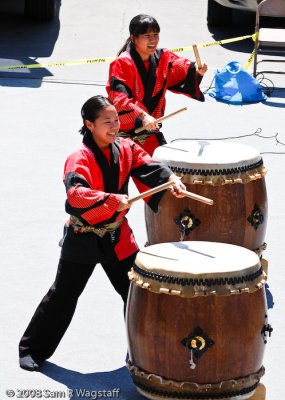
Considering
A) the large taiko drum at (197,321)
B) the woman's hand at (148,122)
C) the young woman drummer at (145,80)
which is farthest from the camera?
the young woman drummer at (145,80)

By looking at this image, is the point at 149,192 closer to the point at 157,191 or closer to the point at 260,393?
the point at 157,191

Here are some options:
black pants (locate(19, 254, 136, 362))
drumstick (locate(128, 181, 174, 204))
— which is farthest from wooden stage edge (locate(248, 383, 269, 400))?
drumstick (locate(128, 181, 174, 204))

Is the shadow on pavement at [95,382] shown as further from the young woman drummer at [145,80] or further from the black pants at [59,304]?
the young woman drummer at [145,80]

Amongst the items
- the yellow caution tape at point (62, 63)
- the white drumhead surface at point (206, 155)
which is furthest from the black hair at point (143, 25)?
the yellow caution tape at point (62, 63)

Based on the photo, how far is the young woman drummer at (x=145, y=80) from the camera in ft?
20.5

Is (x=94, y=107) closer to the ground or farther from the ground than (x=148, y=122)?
farther from the ground

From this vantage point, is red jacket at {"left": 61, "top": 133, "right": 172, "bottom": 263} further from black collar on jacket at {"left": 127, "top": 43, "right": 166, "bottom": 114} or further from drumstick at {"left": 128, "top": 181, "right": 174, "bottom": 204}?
black collar on jacket at {"left": 127, "top": 43, "right": 166, "bottom": 114}

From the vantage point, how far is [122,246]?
16.3 ft

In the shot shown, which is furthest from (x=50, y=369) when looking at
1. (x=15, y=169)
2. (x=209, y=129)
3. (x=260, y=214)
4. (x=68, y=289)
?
(x=209, y=129)

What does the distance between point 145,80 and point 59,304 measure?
6.23ft

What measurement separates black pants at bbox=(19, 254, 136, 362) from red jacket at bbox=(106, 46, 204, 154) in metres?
1.38

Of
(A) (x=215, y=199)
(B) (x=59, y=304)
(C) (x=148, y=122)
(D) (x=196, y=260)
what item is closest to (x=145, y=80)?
(C) (x=148, y=122)

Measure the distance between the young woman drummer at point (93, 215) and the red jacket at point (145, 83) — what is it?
1.26 m

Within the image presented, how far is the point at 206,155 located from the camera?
18.1ft
